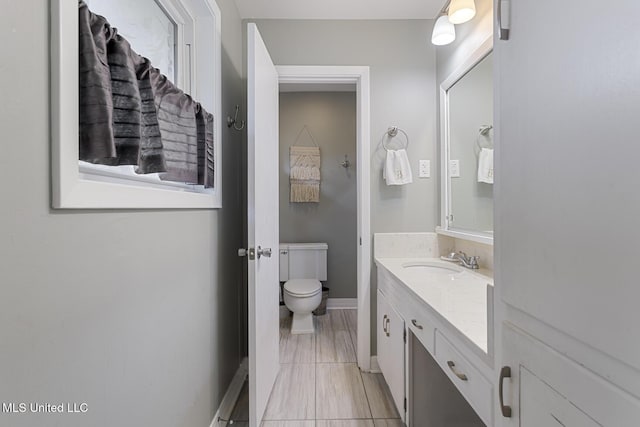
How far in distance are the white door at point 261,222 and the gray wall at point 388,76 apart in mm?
394

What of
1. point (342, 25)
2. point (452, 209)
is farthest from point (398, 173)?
point (342, 25)

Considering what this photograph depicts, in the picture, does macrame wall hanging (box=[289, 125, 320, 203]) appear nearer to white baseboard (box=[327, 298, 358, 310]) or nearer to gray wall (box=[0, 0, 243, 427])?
white baseboard (box=[327, 298, 358, 310])

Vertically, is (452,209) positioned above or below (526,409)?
above

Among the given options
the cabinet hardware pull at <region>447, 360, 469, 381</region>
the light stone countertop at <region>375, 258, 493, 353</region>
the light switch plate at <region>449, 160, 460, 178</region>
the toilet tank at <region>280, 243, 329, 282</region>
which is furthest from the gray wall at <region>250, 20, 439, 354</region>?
the toilet tank at <region>280, 243, 329, 282</region>

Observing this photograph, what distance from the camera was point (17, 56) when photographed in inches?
19.6

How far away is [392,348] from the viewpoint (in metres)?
1.57

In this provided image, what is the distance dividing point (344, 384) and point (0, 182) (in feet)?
6.32

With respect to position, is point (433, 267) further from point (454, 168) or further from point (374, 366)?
point (374, 366)

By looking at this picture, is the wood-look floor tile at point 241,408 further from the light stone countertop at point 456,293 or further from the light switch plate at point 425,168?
the light switch plate at point 425,168

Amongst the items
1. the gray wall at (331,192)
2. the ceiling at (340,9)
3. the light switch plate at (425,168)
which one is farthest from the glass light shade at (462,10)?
the gray wall at (331,192)

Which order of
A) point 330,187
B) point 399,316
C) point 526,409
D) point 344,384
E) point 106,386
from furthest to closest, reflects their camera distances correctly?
point 330,187
point 344,384
point 399,316
point 106,386
point 526,409

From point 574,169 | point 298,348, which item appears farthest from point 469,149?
point 298,348

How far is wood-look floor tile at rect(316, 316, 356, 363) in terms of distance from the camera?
2125mm

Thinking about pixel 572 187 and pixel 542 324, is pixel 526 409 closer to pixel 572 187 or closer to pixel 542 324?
pixel 542 324
